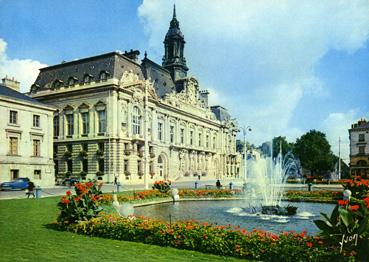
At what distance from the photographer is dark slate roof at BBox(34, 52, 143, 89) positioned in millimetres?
49344

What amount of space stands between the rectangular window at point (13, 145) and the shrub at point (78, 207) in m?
27.3

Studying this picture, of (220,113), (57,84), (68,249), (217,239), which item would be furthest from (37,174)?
(220,113)

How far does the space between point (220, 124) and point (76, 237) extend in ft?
249

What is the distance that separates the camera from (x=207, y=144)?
80.7m

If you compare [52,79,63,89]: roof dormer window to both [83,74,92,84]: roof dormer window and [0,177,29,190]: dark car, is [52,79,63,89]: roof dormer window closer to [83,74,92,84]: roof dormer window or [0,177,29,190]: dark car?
[83,74,92,84]: roof dormer window

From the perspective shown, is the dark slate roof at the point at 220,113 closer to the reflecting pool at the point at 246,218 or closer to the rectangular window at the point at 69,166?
the rectangular window at the point at 69,166

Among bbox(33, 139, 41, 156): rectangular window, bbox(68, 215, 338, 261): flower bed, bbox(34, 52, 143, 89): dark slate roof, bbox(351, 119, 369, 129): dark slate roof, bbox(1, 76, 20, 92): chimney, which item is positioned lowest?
bbox(68, 215, 338, 261): flower bed

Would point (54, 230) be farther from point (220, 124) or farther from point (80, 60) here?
point (220, 124)

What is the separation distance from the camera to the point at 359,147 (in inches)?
2628

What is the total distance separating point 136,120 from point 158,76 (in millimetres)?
13427

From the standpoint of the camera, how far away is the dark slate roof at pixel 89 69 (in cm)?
4934

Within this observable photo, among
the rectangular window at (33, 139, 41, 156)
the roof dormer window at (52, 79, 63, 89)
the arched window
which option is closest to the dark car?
the rectangular window at (33, 139, 41, 156)

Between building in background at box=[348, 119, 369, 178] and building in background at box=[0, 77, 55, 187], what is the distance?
178 ft

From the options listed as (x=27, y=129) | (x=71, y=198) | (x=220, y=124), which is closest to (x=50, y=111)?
(x=27, y=129)
